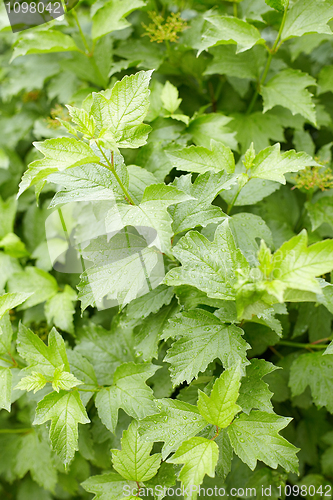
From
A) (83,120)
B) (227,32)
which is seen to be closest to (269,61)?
(227,32)

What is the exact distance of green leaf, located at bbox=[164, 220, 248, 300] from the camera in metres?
0.92

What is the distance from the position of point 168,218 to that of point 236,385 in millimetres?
440

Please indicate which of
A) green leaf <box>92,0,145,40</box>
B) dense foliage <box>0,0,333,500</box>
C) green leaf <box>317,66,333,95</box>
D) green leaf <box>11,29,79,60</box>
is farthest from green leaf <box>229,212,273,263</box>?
green leaf <box>11,29,79,60</box>

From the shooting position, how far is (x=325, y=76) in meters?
1.56

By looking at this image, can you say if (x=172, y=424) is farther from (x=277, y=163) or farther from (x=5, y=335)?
(x=277, y=163)

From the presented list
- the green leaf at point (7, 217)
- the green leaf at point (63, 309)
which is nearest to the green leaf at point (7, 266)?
the green leaf at point (7, 217)

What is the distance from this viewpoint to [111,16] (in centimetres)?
146

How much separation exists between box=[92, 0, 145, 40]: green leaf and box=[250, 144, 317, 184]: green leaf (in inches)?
32.3

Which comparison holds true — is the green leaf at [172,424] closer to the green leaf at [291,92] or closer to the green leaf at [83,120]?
the green leaf at [83,120]

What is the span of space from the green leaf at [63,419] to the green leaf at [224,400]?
0.34 metres

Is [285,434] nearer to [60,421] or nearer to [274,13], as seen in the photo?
[60,421]

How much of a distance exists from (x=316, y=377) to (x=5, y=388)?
40.4 inches

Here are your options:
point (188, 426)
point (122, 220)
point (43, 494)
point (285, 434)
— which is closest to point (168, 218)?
point (122, 220)

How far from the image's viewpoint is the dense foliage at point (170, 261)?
0.92m
